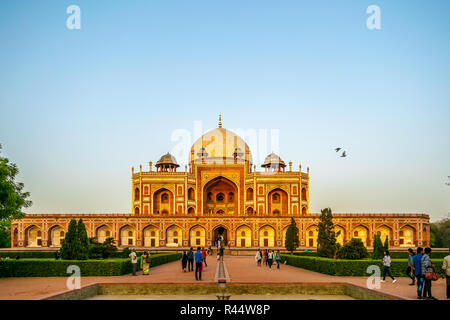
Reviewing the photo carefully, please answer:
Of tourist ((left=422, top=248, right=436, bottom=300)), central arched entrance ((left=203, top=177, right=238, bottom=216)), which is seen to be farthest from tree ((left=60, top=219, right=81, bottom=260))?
central arched entrance ((left=203, top=177, right=238, bottom=216))

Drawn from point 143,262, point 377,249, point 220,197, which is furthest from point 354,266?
point 220,197

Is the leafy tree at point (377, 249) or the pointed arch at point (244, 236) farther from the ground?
the leafy tree at point (377, 249)

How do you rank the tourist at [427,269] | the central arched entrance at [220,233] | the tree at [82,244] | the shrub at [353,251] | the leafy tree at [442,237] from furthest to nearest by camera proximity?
the leafy tree at [442,237] → the central arched entrance at [220,233] → the shrub at [353,251] → the tree at [82,244] → the tourist at [427,269]

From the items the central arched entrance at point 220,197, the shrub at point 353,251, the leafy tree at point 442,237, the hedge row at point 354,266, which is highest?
the central arched entrance at point 220,197

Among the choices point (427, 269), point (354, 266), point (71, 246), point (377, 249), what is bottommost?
point (354, 266)

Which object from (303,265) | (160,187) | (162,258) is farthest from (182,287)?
(160,187)

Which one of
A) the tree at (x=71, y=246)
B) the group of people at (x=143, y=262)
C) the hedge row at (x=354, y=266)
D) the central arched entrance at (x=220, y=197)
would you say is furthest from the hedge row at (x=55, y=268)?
the central arched entrance at (x=220, y=197)

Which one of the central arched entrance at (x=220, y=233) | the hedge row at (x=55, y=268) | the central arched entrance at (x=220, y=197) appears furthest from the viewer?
the central arched entrance at (x=220, y=197)

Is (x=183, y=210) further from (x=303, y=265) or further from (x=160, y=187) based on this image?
(x=303, y=265)

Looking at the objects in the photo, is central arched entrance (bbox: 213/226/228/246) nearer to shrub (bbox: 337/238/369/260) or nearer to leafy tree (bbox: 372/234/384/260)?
leafy tree (bbox: 372/234/384/260)

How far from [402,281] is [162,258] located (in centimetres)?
1386

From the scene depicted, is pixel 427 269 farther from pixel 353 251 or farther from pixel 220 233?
pixel 220 233

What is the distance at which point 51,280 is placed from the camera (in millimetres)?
16609

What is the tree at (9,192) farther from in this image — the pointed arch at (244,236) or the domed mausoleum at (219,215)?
the pointed arch at (244,236)
